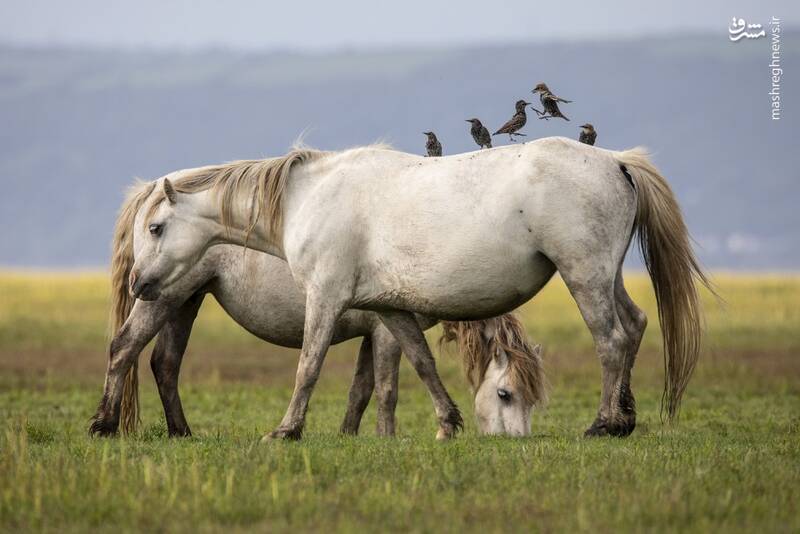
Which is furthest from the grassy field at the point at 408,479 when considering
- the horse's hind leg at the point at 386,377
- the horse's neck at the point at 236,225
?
the horse's neck at the point at 236,225

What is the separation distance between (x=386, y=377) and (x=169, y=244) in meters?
2.09

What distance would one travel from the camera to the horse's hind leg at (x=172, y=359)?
1149cm

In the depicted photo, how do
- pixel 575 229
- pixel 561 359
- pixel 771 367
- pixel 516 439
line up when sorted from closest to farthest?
pixel 575 229, pixel 516 439, pixel 771 367, pixel 561 359

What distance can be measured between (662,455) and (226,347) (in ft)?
74.5

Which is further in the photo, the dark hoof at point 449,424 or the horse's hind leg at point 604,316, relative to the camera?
the dark hoof at point 449,424

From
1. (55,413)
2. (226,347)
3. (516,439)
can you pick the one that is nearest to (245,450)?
(516,439)

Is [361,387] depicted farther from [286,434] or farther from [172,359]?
[286,434]

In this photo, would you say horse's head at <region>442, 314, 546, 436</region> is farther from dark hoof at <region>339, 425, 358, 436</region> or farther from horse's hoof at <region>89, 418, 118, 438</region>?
horse's hoof at <region>89, 418, 118, 438</region>

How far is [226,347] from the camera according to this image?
3042 cm

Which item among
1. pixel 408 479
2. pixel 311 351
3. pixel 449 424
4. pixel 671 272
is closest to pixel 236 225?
pixel 311 351

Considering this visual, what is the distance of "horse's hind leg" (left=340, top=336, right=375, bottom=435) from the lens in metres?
11.5

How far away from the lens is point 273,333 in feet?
38.1

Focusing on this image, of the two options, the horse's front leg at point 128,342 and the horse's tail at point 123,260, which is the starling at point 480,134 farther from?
the horse's front leg at point 128,342

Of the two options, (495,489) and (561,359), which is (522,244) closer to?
(495,489)
